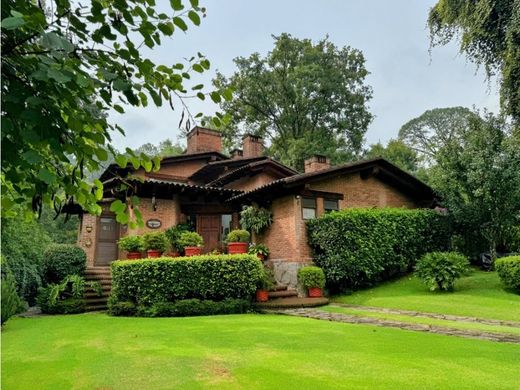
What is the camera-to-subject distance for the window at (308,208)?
14.1 metres

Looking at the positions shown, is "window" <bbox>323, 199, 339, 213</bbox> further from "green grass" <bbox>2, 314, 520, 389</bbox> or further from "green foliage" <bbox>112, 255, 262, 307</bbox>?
"green grass" <bbox>2, 314, 520, 389</bbox>

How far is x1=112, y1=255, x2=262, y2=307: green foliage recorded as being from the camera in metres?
10.8

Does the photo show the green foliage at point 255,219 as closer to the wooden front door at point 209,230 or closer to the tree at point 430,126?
the wooden front door at point 209,230

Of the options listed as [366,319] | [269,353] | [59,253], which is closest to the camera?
[269,353]

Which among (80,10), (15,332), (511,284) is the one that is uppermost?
(80,10)

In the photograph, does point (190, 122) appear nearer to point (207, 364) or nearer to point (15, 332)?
point (207, 364)

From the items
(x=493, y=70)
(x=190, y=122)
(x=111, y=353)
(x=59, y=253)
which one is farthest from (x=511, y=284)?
(x=59, y=253)

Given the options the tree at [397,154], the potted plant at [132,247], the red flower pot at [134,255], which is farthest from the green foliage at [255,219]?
the tree at [397,154]

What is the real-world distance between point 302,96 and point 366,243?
2203cm

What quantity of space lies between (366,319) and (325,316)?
1122 millimetres

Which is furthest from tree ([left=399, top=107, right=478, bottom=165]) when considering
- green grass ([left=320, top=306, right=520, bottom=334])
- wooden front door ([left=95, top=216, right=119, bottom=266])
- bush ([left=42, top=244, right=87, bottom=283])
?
bush ([left=42, top=244, right=87, bottom=283])

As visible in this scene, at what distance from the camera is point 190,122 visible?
2.42 metres

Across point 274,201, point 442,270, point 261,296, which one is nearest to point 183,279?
point 261,296

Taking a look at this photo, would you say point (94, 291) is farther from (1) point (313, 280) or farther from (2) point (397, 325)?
(2) point (397, 325)
